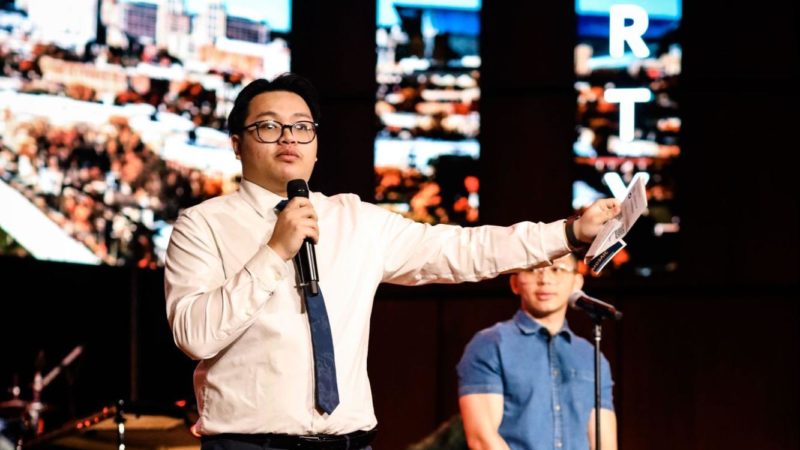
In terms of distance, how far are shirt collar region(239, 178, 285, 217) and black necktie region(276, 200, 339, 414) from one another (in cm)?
25

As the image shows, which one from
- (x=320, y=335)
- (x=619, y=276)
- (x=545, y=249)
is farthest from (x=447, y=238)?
(x=619, y=276)

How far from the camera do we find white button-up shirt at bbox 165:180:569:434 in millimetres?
2242

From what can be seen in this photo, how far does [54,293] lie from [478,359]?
3.26 meters

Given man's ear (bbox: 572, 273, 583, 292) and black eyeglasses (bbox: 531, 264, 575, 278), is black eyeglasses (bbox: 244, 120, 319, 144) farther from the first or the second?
man's ear (bbox: 572, 273, 583, 292)

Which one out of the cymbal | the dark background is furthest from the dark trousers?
the dark background

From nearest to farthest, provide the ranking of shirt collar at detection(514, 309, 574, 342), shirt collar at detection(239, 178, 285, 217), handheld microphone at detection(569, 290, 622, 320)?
1. shirt collar at detection(239, 178, 285, 217)
2. handheld microphone at detection(569, 290, 622, 320)
3. shirt collar at detection(514, 309, 574, 342)

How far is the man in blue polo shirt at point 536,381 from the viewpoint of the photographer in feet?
11.5

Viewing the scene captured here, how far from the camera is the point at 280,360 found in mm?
2322

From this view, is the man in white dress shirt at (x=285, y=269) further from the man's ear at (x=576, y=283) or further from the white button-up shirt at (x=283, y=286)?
the man's ear at (x=576, y=283)

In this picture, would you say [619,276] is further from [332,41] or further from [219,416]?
[219,416]

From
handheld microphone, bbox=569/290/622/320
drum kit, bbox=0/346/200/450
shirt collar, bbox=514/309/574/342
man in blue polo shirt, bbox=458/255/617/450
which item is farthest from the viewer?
drum kit, bbox=0/346/200/450

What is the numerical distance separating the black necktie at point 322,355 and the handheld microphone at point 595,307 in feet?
3.39

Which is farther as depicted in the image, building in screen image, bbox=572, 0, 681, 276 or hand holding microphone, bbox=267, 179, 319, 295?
building in screen image, bbox=572, 0, 681, 276

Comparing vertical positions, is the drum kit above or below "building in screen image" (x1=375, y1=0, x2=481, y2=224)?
below
